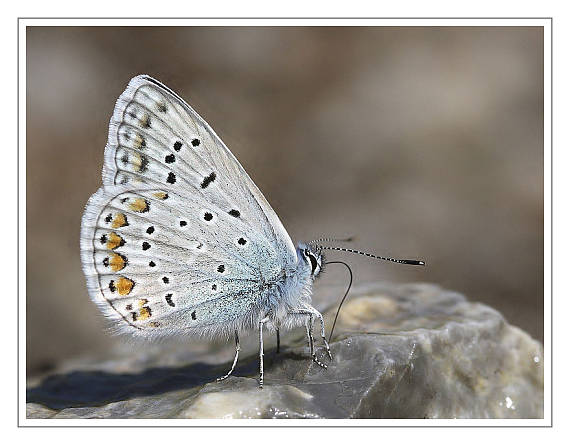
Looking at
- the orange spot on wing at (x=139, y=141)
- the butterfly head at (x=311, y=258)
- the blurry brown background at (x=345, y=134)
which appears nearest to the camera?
the orange spot on wing at (x=139, y=141)

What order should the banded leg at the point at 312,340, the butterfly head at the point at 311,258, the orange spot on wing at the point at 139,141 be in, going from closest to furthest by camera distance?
the banded leg at the point at 312,340
the orange spot on wing at the point at 139,141
the butterfly head at the point at 311,258

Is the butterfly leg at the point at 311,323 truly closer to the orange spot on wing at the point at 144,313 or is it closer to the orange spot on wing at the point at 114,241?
the orange spot on wing at the point at 144,313

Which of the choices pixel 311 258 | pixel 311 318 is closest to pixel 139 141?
pixel 311 258

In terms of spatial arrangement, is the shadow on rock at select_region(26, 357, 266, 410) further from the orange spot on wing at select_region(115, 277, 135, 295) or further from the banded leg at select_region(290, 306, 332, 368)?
the orange spot on wing at select_region(115, 277, 135, 295)

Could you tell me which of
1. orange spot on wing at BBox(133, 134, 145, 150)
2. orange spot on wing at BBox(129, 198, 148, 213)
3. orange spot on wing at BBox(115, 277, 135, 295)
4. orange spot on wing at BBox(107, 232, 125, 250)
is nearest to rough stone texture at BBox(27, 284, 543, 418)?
orange spot on wing at BBox(115, 277, 135, 295)
